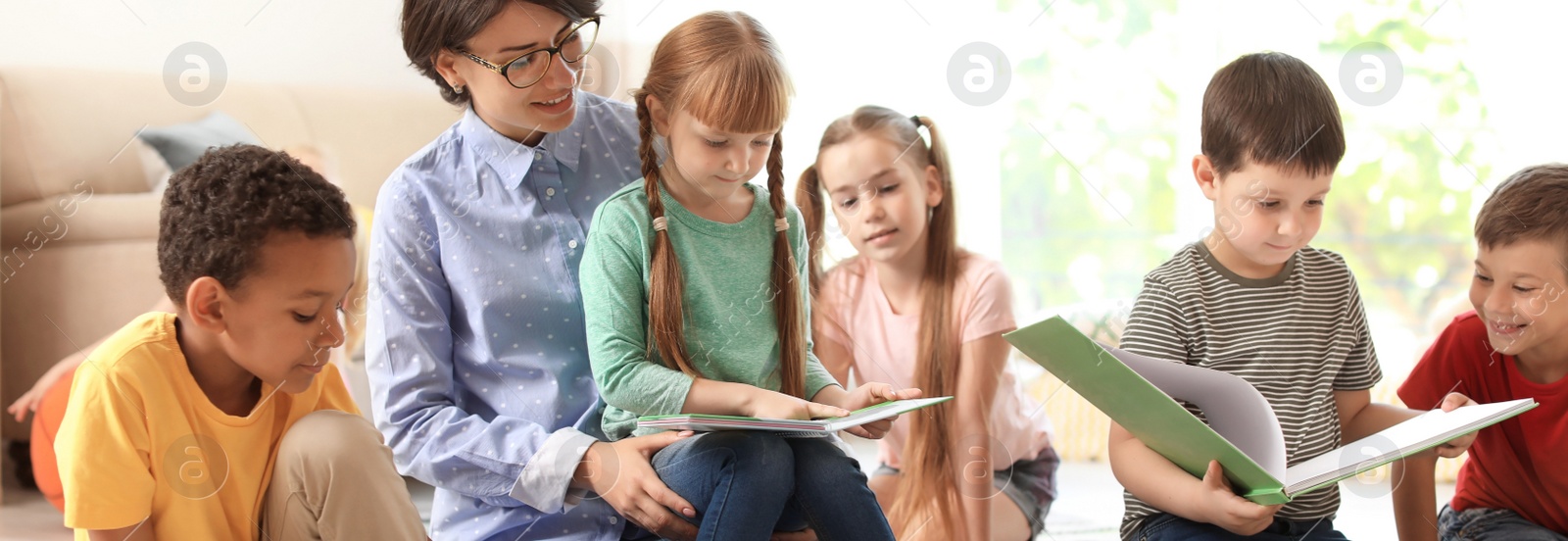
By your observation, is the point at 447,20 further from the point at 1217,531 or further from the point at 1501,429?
the point at 1501,429

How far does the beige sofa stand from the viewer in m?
1.95

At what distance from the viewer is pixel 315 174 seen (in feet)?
3.63

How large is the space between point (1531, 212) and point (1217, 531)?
53 centimetres

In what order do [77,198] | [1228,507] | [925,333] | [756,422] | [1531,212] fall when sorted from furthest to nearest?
[77,198]
[925,333]
[1531,212]
[1228,507]
[756,422]

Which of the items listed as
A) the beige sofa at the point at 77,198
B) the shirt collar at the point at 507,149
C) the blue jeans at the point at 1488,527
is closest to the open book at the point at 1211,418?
the blue jeans at the point at 1488,527

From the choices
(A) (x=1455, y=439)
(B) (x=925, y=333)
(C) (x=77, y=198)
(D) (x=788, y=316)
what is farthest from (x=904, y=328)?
(C) (x=77, y=198)

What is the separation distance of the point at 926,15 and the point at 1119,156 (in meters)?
0.86

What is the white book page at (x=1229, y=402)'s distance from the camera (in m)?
1.03

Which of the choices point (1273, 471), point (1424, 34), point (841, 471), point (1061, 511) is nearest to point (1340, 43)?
point (1424, 34)

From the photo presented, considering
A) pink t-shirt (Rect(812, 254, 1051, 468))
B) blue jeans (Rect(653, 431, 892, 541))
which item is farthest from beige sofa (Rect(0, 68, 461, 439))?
blue jeans (Rect(653, 431, 892, 541))

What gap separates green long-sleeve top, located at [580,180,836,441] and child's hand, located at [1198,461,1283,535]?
0.39 meters

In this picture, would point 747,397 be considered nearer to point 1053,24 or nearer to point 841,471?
point 841,471

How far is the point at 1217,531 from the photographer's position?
1.12 metres

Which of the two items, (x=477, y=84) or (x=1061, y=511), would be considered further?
(x=1061, y=511)
